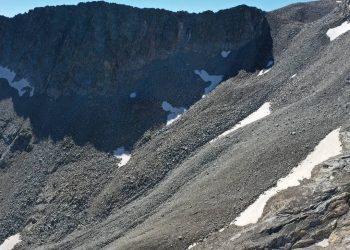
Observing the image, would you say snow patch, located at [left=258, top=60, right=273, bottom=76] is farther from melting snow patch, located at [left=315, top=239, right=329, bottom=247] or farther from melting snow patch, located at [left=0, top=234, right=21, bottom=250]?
melting snow patch, located at [left=315, top=239, right=329, bottom=247]

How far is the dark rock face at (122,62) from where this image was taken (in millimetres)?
67562

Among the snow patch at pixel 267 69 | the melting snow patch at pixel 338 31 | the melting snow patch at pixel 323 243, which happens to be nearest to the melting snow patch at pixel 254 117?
the snow patch at pixel 267 69

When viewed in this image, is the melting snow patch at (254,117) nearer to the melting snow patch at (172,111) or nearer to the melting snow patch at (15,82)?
the melting snow patch at (172,111)

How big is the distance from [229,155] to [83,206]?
18.5 m

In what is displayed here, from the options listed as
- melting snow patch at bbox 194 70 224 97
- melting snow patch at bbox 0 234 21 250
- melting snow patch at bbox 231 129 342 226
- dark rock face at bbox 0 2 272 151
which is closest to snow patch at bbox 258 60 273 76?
dark rock face at bbox 0 2 272 151

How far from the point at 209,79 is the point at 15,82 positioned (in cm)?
3319

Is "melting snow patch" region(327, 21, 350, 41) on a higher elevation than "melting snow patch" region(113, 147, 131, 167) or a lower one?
higher

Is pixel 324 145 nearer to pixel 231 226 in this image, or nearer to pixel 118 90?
pixel 231 226

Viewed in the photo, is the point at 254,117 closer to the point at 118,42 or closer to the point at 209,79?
the point at 209,79

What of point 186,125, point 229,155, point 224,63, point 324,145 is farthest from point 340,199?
point 224,63

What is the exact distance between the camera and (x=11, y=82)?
264ft

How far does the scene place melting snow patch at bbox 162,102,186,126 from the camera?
213 ft

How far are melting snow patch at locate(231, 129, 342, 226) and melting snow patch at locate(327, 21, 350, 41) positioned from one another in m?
24.7

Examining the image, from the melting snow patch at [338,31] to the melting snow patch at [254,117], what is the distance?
45.5ft
